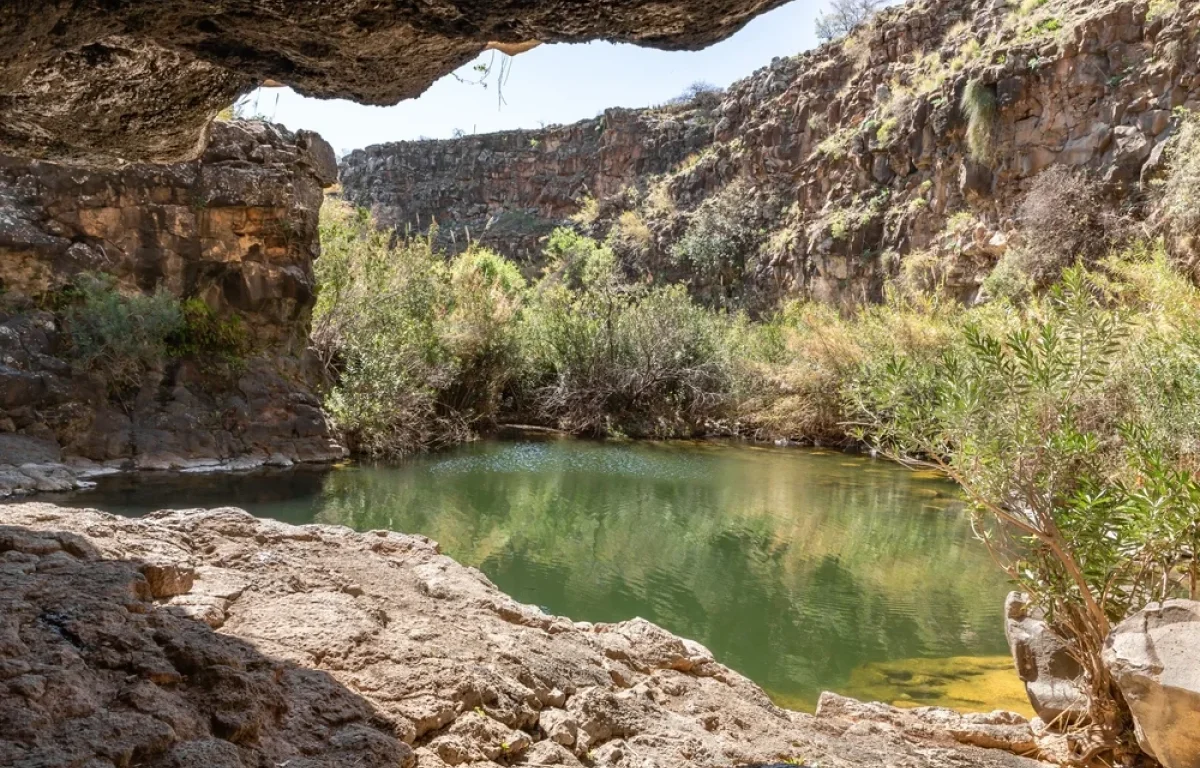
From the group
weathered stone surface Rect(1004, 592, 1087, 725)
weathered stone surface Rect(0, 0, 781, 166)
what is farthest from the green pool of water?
weathered stone surface Rect(0, 0, 781, 166)

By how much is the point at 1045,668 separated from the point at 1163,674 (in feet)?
3.66

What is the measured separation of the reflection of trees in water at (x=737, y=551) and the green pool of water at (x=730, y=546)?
28mm

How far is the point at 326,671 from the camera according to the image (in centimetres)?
259

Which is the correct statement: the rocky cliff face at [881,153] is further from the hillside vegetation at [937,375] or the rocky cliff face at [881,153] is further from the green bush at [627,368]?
the green bush at [627,368]

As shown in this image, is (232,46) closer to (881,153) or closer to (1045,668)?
(1045,668)

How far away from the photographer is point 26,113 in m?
2.46

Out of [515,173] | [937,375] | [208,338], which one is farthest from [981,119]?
[515,173]

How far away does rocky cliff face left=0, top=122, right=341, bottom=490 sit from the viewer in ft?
38.0

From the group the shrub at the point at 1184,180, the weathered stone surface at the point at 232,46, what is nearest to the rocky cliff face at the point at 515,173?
the shrub at the point at 1184,180

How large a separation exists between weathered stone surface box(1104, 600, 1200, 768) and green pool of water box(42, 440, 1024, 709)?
1.61m

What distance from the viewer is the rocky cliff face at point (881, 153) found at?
17.5 m

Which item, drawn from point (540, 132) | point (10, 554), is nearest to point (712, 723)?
point (10, 554)

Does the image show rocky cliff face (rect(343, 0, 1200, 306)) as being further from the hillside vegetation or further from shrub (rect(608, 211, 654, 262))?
the hillside vegetation

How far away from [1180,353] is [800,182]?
22514 mm
